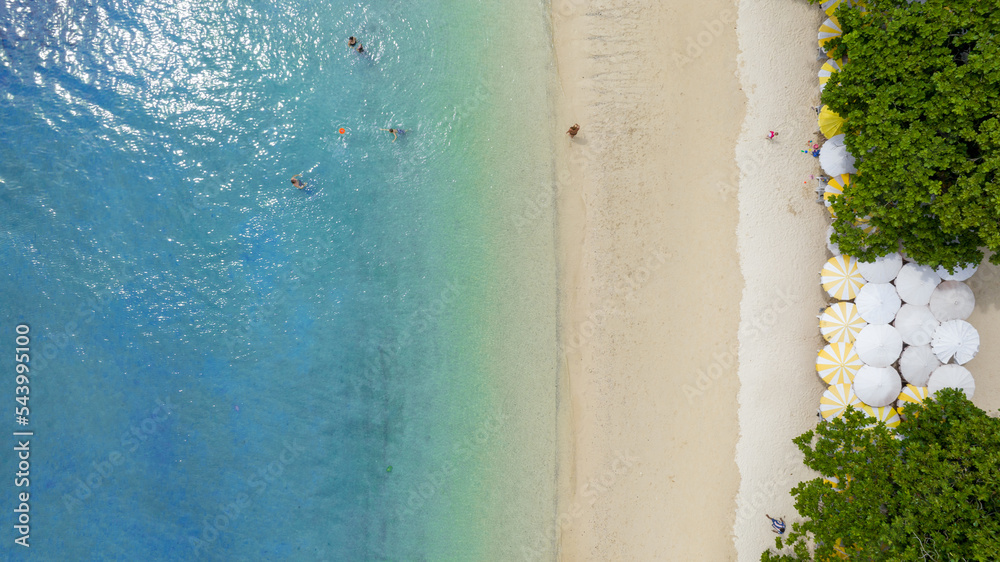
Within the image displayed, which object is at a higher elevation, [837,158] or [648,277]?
[837,158]

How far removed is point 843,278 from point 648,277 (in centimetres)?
410

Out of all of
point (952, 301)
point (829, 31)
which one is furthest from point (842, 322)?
point (829, 31)

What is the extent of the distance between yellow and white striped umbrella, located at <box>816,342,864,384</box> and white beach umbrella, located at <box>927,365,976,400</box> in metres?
1.59

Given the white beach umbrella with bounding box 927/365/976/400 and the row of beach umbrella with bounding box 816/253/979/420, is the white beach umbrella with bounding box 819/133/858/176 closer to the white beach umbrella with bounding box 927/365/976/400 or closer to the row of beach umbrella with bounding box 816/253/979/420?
the row of beach umbrella with bounding box 816/253/979/420

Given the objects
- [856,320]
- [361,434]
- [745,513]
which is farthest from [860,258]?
[361,434]

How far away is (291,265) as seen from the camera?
1180 cm

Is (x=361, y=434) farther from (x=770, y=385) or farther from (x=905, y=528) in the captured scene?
(x=905, y=528)

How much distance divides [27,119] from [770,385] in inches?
717

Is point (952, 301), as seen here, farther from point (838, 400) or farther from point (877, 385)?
point (838, 400)

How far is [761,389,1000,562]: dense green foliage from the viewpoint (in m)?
8.86

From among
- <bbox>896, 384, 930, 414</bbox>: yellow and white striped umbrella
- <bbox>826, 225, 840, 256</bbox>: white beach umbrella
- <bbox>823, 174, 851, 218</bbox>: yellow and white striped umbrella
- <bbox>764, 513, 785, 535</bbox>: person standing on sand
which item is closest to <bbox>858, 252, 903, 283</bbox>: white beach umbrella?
<bbox>826, 225, 840, 256</bbox>: white beach umbrella

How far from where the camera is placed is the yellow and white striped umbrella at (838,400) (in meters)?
11.0

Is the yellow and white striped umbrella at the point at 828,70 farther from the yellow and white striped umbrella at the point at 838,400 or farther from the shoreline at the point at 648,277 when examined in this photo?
the yellow and white striped umbrella at the point at 838,400

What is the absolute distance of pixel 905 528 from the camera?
913cm
